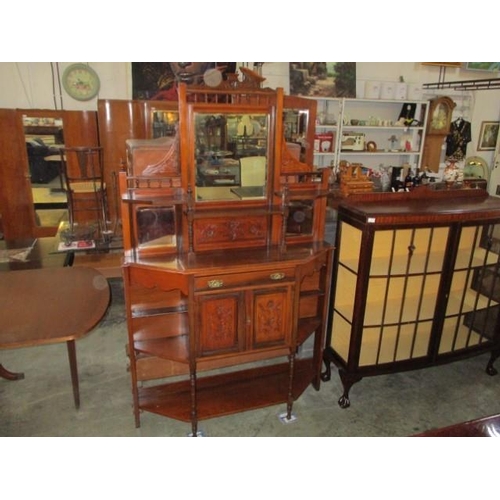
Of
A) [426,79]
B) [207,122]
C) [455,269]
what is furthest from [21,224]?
[426,79]

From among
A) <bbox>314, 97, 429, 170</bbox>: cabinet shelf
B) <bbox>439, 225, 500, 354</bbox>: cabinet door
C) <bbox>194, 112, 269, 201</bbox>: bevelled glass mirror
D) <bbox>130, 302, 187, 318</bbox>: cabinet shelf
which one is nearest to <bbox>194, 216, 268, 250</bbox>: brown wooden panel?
<bbox>194, 112, 269, 201</bbox>: bevelled glass mirror

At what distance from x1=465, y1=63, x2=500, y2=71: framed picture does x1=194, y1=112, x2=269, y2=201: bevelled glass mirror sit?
4.87 metres

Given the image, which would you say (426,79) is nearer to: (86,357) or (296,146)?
(296,146)

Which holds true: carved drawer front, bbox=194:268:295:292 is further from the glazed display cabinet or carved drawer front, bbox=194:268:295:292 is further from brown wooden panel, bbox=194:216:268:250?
the glazed display cabinet

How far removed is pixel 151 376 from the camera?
8.85 feet

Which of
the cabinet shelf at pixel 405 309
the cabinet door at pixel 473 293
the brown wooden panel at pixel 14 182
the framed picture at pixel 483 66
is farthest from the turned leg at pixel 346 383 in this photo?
the framed picture at pixel 483 66

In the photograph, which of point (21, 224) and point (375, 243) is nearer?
point (375, 243)

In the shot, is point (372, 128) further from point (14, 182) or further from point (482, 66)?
point (14, 182)

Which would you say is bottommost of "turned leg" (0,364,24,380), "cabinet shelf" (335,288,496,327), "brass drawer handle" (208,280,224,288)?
"turned leg" (0,364,24,380)

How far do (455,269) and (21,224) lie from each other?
16.2ft

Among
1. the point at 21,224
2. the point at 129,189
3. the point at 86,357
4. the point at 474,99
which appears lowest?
the point at 86,357

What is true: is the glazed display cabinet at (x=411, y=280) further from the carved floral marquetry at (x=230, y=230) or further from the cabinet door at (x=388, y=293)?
the carved floral marquetry at (x=230, y=230)

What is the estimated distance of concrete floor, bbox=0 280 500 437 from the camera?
2432mm

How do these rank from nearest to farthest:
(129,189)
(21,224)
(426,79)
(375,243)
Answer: (129,189), (375,243), (21,224), (426,79)
